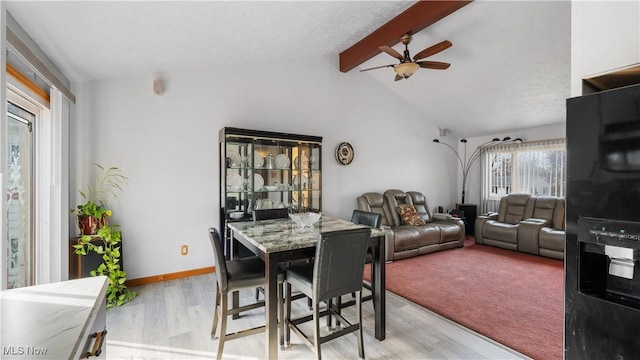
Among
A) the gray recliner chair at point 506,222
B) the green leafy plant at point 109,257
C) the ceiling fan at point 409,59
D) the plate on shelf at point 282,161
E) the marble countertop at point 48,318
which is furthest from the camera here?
the gray recliner chair at point 506,222

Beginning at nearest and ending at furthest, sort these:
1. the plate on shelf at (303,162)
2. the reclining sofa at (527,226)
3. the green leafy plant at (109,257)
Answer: the green leafy plant at (109,257) < the plate on shelf at (303,162) < the reclining sofa at (527,226)

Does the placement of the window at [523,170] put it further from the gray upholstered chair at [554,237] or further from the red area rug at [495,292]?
the red area rug at [495,292]

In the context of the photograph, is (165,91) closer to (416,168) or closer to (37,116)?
(37,116)

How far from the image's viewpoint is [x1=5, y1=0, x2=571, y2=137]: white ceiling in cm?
214

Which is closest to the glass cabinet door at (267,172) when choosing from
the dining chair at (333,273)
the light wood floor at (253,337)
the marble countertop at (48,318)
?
the light wood floor at (253,337)

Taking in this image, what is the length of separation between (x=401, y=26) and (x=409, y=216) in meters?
2.95

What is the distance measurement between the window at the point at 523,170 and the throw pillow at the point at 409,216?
2.29m

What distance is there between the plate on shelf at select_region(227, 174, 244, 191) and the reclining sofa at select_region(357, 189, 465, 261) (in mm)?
2080

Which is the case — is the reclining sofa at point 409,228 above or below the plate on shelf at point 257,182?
below

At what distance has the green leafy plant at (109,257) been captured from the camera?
287 cm

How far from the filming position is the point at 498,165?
631 cm

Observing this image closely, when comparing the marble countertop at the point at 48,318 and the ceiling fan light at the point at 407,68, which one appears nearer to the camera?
the marble countertop at the point at 48,318

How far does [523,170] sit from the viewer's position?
5918mm

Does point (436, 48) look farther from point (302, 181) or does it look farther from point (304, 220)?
point (302, 181)
